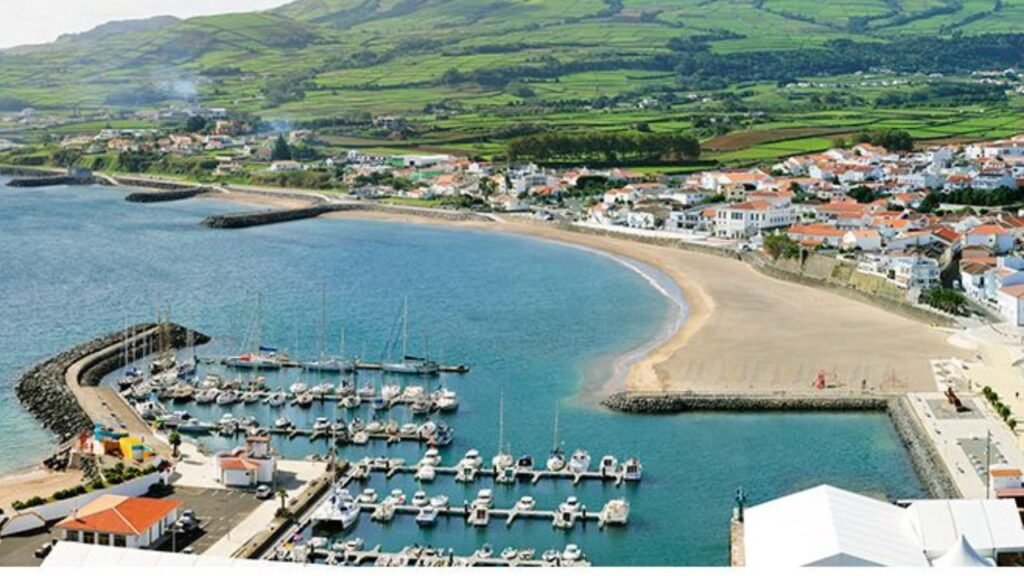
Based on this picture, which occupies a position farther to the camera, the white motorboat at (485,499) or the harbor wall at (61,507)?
the white motorboat at (485,499)

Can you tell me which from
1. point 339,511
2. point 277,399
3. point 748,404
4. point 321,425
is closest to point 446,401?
point 321,425

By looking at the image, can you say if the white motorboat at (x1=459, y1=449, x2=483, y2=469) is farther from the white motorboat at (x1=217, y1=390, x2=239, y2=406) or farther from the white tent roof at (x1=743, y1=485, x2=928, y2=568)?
the white motorboat at (x1=217, y1=390, x2=239, y2=406)

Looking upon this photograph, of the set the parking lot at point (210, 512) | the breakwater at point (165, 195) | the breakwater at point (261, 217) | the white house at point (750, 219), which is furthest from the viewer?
the breakwater at point (165, 195)

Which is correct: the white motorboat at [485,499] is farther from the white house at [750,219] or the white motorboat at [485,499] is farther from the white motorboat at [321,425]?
the white house at [750,219]

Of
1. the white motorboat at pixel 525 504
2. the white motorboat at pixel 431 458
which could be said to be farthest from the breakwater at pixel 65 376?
the white motorboat at pixel 525 504

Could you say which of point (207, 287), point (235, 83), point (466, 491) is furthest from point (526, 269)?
point (235, 83)

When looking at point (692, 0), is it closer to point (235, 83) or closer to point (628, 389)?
point (235, 83)

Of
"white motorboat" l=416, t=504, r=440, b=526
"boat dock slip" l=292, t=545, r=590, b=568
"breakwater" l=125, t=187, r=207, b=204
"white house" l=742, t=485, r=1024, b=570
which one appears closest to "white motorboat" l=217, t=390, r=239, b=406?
"white motorboat" l=416, t=504, r=440, b=526

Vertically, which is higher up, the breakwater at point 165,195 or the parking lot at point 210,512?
the parking lot at point 210,512
